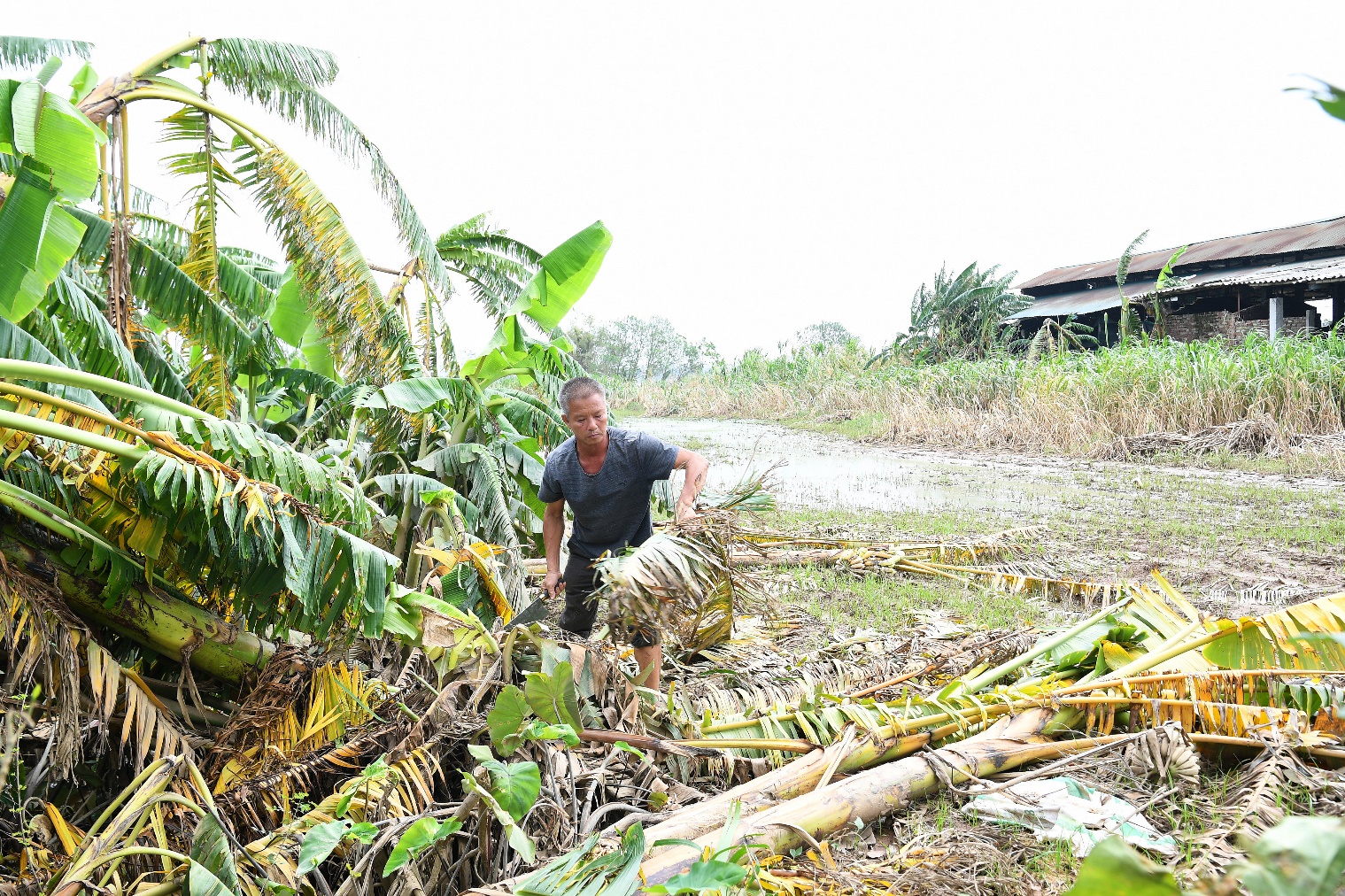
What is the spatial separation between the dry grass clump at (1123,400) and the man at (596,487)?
35.7 feet

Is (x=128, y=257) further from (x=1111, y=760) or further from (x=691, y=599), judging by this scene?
(x=1111, y=760)

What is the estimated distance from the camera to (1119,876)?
74 centimetres

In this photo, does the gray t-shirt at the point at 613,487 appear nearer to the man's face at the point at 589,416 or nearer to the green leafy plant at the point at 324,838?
the man's face at the point at 589,416

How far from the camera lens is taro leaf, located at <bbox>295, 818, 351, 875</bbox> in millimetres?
2176

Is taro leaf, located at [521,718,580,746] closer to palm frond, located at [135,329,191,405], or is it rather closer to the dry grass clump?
palm frond, located at [135,329,191,405]

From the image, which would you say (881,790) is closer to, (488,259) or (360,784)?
(360,784)

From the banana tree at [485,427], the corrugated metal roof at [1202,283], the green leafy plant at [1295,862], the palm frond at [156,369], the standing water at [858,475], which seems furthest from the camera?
the corrugated metal roof at [1202,283]

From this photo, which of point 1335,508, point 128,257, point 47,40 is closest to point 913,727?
point 128,257

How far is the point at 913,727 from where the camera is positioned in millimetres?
3242

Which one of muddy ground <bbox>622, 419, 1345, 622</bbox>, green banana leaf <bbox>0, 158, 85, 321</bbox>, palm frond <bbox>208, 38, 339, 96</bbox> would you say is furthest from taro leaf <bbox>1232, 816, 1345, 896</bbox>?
palm frond <bbox>208, 38, 339, 96</bbox>

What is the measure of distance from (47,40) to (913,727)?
37.0 ft

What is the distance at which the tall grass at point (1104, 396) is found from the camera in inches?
490

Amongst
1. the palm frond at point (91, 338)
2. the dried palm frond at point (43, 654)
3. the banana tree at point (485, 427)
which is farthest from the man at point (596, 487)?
the palm frond at point (91, 338)

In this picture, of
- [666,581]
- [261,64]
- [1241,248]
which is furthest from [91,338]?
[1241,248]
